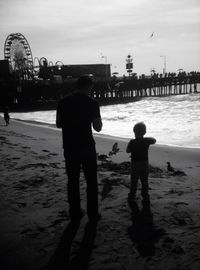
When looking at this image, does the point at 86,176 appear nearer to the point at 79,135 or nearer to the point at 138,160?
the point at 79,135

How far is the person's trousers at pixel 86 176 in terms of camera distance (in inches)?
120

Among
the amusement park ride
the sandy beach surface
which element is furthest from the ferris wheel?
the sandy beach surface

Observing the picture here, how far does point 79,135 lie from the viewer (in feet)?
10.00

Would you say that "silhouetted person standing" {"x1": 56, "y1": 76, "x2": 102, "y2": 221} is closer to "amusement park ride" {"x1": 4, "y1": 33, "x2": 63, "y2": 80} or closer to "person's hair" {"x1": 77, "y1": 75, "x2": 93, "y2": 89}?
"person's hair" {"x1": 77, "y1": 75, "x2": 93, "y2": 89}

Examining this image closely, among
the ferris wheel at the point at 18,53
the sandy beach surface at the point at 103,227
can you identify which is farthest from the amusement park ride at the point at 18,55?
the sandy beach surface at the point at 103,227

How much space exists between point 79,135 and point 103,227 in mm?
1042

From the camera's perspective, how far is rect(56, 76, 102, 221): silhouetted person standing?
9.89ft

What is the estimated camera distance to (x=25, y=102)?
39594 millimetres

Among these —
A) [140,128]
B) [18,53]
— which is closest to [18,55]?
[18,53]

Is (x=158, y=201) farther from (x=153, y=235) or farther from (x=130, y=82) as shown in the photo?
(x=130, y=82)

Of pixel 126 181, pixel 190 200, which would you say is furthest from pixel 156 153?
pixel 190 200

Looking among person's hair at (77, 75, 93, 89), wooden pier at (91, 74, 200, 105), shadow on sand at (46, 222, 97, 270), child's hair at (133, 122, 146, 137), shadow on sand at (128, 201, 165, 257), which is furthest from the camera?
wooden pier at (91, 74, 200, 105)

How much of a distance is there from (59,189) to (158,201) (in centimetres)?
150

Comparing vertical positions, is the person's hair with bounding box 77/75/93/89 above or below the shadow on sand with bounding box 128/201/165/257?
above
